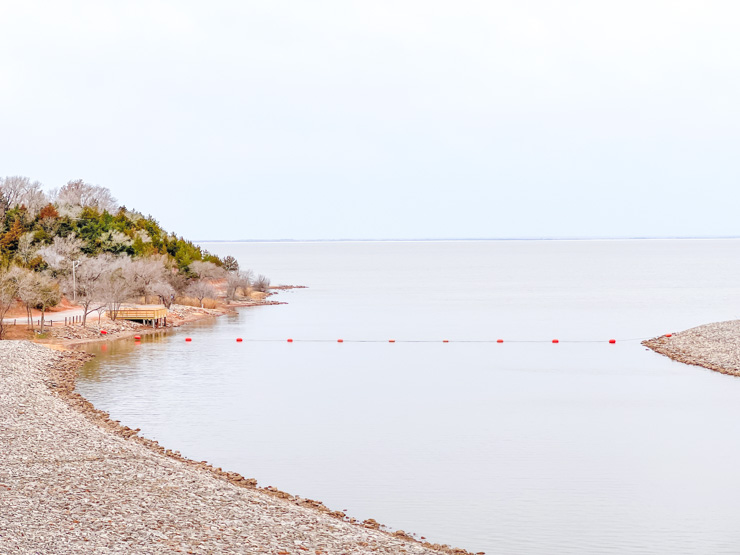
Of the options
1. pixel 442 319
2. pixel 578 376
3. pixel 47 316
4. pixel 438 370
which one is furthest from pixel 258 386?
pixel 442 319

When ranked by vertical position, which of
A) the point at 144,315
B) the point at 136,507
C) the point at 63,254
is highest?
the point at 63,254

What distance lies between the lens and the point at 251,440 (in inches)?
1071

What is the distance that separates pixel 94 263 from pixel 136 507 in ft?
164

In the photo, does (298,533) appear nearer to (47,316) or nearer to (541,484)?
(541,484)

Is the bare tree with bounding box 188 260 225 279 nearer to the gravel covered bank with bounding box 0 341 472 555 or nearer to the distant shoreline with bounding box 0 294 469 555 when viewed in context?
the distant shoreline with bounding box 0 294 469 555

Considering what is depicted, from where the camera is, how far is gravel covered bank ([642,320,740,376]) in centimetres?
4412

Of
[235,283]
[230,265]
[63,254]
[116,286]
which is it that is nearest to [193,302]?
[235,283]

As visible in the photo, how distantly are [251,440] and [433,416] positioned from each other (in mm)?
7494

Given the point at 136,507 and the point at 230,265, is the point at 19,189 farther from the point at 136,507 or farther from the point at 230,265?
the point at 136,507

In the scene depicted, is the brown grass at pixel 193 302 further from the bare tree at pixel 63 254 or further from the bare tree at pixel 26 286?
the bare tree at pixel 26 286

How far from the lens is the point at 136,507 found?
16656 mm

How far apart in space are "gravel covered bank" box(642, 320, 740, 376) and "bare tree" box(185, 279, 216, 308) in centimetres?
4337

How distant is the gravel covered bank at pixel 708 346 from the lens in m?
44.1

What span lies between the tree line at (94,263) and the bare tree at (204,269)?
10 centimetres
